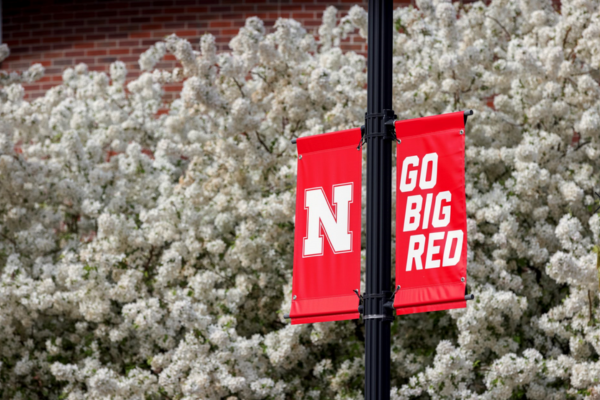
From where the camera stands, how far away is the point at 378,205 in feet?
16.9

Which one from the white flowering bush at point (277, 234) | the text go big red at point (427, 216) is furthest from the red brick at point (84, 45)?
the text go big red at point (427, 216)

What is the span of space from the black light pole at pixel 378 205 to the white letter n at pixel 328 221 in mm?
150

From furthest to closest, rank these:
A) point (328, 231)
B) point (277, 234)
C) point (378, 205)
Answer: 1. point (277, 234)
2. point (328, 231)
3. point (378, 205)

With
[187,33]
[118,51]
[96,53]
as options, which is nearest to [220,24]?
[187,33]

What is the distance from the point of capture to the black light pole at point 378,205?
4.98 m

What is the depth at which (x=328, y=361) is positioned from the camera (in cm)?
825

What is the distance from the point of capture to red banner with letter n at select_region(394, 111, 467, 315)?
493 cm

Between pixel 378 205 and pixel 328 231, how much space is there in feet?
1.22

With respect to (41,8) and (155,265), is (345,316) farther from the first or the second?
(41,8)

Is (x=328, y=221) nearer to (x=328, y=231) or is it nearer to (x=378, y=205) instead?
(x=328, y=231)

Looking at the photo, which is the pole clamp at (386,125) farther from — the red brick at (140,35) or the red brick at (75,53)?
the red brick at (75,53)

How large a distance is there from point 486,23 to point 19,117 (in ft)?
17.1

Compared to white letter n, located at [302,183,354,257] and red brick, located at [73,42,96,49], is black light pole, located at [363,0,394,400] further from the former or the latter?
red brick, located at [73,42,96,49]

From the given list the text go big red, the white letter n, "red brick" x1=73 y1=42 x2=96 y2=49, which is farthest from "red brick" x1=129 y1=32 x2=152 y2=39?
the text go big red
